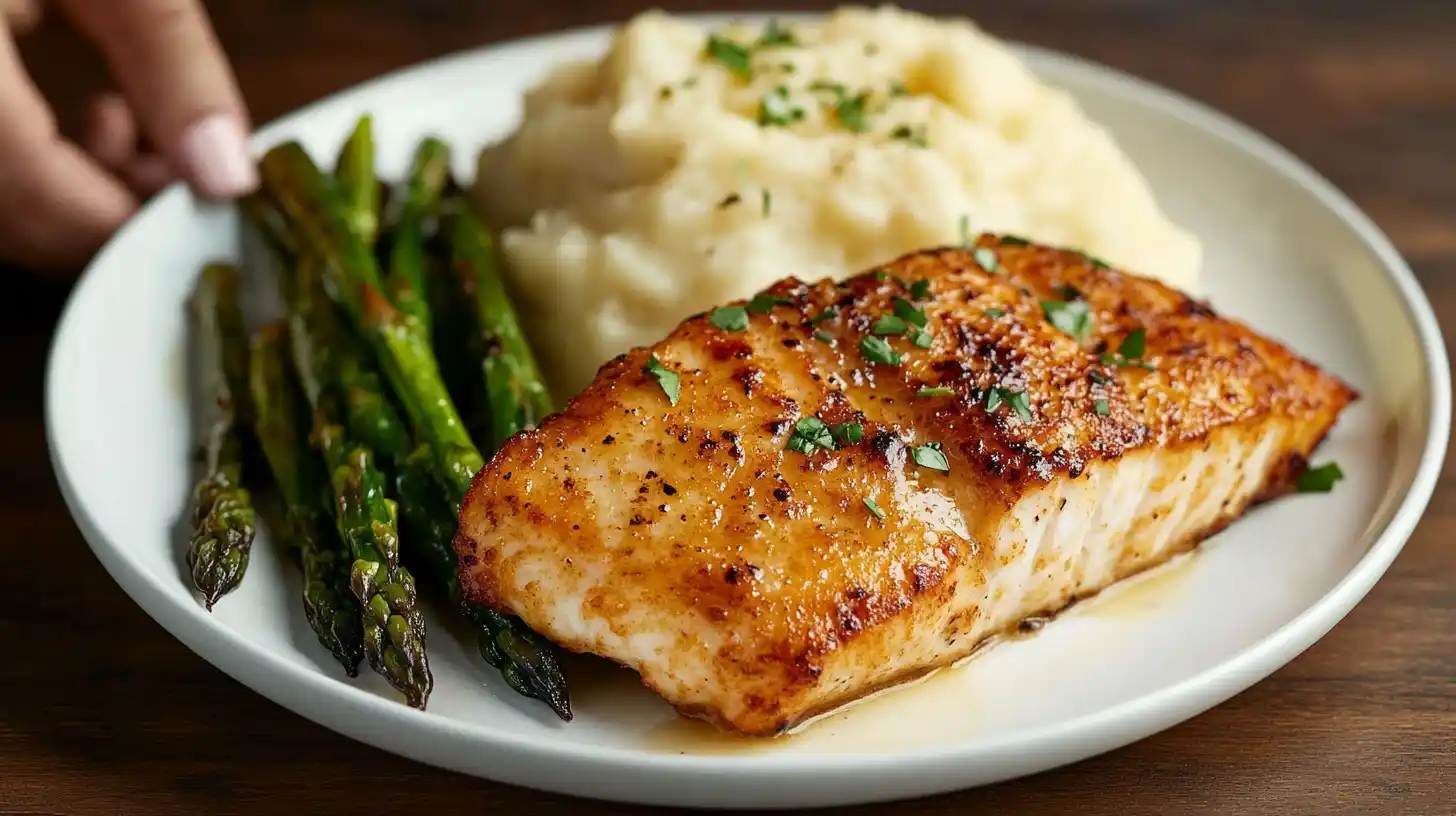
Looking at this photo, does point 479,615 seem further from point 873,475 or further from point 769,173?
point 769,173

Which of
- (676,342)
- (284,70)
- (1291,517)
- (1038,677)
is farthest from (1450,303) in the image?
(284,70)

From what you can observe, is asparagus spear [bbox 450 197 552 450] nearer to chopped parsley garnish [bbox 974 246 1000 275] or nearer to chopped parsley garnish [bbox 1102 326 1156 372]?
chopped parsley garnish [bbox 974 246 1000 275]

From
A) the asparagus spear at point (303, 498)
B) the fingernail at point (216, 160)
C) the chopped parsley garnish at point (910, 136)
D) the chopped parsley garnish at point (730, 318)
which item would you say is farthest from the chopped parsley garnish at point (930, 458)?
the fingernail at point (216, 160)

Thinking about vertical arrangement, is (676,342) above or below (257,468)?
above

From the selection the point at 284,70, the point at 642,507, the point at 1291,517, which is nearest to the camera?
the point at 642,507

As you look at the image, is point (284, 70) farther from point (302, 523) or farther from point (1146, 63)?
point (1146, 63)

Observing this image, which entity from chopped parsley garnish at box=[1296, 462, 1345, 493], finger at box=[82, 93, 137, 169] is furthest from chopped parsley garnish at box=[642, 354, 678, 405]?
finger at box=[82, 93, 137, 169]
